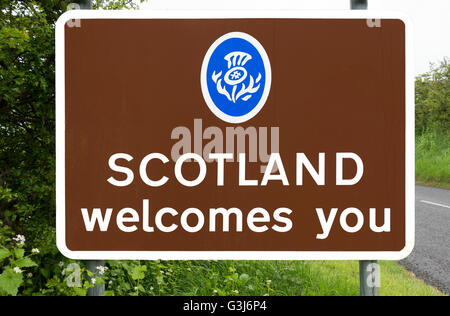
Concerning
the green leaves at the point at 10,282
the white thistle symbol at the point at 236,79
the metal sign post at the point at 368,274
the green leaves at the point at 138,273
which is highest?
the white thistle symbol at the point at 236,79

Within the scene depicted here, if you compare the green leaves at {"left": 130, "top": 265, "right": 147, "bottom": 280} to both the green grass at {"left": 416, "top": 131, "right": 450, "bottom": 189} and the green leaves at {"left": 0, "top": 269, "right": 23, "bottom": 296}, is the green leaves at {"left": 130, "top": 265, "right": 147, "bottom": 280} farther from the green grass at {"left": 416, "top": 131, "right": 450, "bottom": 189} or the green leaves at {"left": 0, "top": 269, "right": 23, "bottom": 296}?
the green grass at {"left": 416, "top": 131, "right": 450, "bottom": 189}

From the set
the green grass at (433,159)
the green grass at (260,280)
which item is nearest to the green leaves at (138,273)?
the green grass at (260,280)

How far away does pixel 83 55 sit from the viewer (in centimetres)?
152

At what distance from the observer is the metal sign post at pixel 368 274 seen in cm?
149

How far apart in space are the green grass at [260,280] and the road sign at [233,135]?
3.82 ft

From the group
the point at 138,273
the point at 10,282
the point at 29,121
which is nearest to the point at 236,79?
the point at 138,273

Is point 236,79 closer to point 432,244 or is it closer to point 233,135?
point 233,135

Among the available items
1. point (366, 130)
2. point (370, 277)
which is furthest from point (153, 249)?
point (366, 130)

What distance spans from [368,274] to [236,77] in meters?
1.01

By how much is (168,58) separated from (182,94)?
0.17 m

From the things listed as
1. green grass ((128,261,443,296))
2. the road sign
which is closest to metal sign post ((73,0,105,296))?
the road sign

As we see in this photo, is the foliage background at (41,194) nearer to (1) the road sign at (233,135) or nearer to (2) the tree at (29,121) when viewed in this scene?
(2) the tree at (29,121)

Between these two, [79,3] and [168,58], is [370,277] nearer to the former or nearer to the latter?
[168,58]

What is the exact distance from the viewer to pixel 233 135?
1.50m
